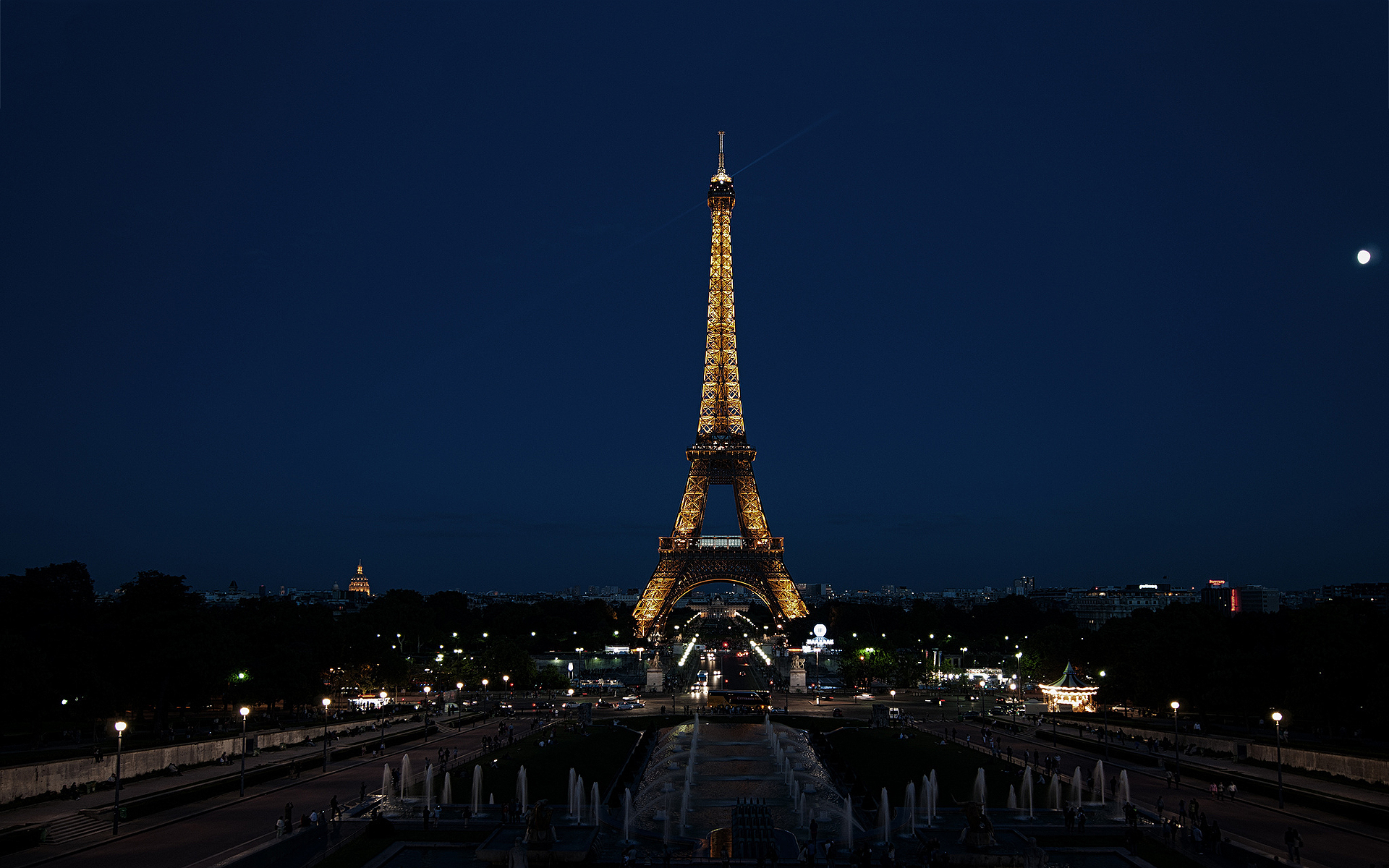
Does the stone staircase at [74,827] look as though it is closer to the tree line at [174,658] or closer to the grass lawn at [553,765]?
the grass lawn at [553,765]

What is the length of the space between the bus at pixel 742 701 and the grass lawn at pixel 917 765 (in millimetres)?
10412

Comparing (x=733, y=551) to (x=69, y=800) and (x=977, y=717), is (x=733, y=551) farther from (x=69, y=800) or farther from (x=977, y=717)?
(x=69, y=800)

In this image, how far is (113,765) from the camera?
34.1 m

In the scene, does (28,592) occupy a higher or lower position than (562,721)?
higher

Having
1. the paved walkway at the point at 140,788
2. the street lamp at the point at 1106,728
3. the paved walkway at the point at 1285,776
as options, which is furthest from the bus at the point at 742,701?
the paved walkway at the point at 140,788

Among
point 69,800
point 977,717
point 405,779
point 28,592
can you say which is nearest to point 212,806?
point 69,800

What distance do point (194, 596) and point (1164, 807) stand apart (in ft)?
170

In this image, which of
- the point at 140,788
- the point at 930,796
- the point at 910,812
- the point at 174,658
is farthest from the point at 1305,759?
the point at 174,658

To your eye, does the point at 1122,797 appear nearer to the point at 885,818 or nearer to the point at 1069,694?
the point at 885,818

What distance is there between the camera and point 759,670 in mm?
101250

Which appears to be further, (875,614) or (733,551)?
(875,614)

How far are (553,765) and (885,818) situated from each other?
1636cm

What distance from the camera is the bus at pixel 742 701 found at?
201 ft

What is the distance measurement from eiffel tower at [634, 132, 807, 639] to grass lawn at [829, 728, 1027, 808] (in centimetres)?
4913
